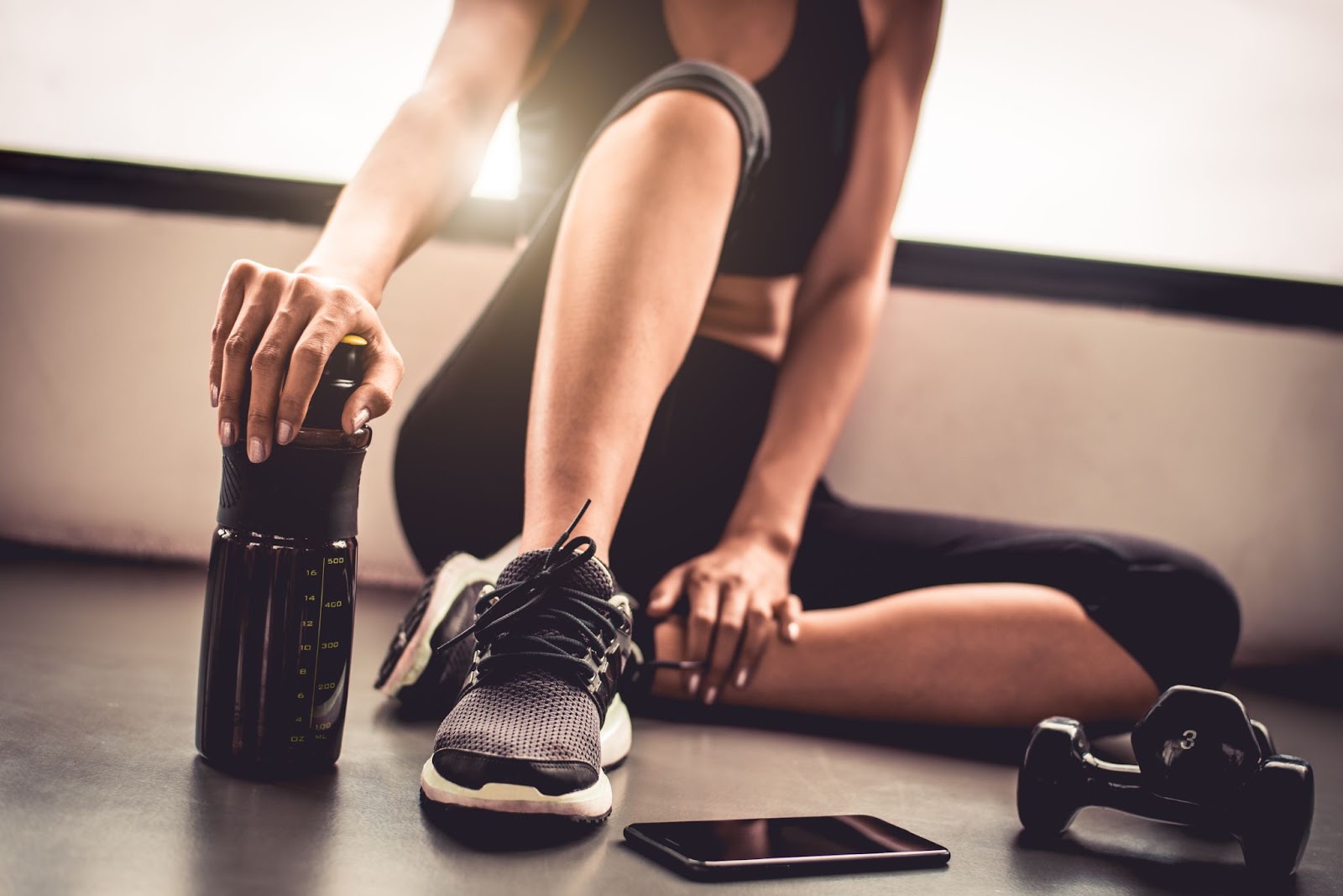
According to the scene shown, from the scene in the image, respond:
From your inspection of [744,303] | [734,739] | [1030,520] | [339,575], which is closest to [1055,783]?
[734,739]

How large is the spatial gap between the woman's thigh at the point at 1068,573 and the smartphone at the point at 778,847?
15.8 inches

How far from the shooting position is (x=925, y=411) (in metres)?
1.56

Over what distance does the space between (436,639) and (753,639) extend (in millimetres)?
283

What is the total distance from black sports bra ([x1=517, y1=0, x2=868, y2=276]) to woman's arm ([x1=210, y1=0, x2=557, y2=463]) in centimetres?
6

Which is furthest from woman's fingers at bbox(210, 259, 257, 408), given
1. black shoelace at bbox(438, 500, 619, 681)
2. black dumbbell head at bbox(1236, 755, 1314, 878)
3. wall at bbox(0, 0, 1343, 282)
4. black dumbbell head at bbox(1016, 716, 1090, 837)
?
wall at bbox(0, 0, 1343, 282)

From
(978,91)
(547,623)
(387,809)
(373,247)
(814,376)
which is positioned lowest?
(387,809)

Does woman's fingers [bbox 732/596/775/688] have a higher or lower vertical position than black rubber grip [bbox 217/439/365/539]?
lower

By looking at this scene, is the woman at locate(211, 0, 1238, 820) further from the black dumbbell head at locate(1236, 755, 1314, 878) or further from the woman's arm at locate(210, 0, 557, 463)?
the black dumbbell head at locate(1236, 755, 1314, 878)

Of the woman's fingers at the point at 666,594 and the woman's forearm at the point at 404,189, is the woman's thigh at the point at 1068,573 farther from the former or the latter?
the woman's forearm at the point at 404,189

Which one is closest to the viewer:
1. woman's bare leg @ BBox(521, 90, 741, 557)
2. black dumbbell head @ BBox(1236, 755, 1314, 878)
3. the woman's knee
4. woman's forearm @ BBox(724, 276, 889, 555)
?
black dumbbell head @ BBox(1236, 755, 1314, 878)

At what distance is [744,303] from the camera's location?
121cm

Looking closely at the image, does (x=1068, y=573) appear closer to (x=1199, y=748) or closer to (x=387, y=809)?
(x=1199, y=748)

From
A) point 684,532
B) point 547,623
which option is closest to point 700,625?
point 684,532

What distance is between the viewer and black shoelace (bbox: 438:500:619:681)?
2.22 feet
